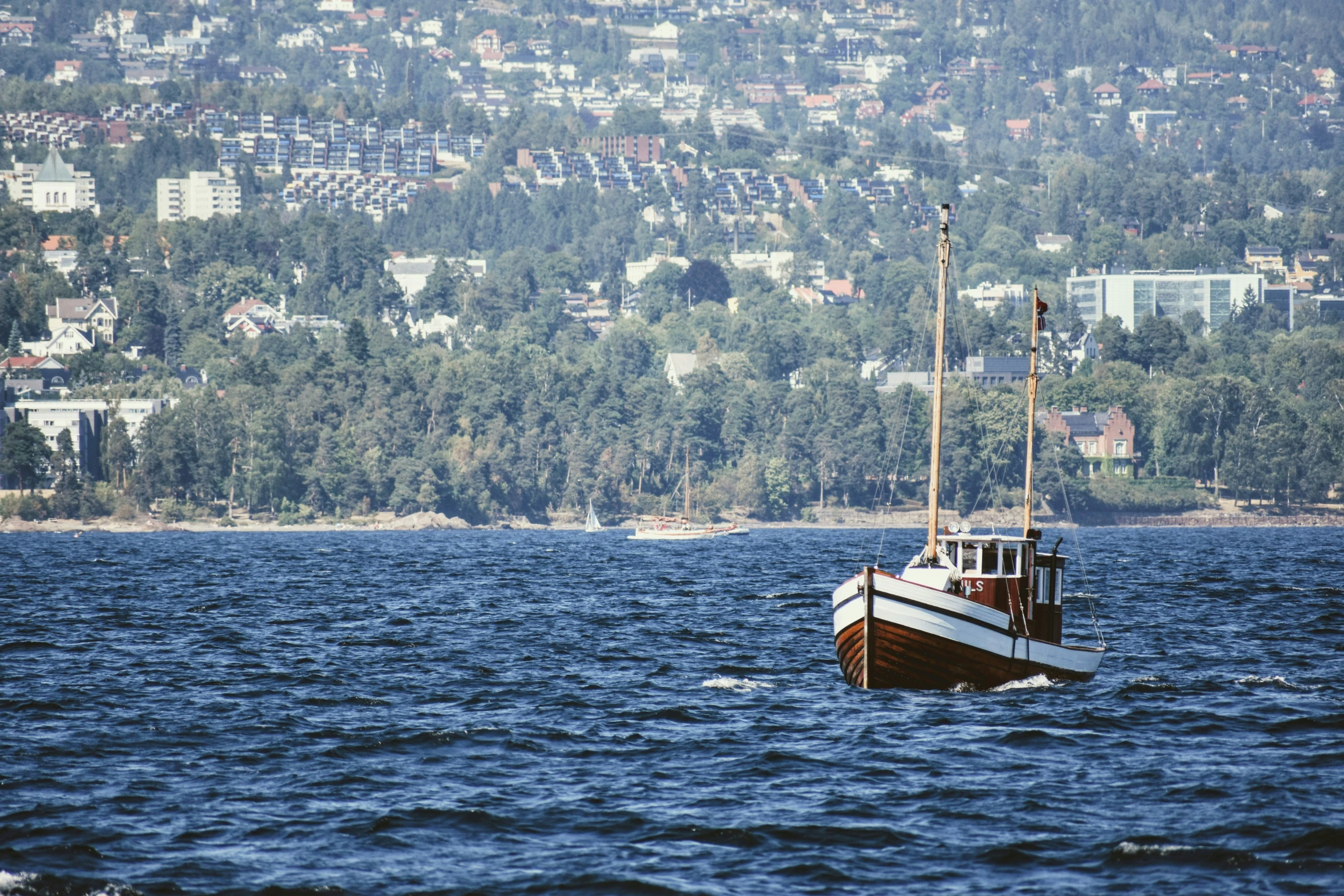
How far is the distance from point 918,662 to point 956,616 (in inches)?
61.8

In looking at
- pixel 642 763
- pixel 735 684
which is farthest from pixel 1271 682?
pixel 642 763

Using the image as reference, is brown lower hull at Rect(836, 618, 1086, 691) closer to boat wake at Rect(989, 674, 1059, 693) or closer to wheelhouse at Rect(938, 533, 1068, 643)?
boat wake at Rect(989, 674, 1059, 693)

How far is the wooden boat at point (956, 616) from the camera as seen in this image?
42656 millimetres

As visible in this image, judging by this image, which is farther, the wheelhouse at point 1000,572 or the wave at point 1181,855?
the wheelhouse at point 1000,572

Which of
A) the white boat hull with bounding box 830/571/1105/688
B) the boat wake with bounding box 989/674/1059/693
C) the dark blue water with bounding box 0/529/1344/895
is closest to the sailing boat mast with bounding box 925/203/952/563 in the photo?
the white boat hull with bounding box 830/571/1105/688

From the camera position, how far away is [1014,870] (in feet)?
96.9

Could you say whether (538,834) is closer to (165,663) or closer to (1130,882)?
(1130,882)

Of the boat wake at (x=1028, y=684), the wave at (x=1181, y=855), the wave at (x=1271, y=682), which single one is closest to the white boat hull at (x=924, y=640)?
the boat wake at (x=1028, y=684)

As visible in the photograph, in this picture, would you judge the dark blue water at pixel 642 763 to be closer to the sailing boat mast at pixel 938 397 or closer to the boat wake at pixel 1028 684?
the boat wake at pixel 1028 684

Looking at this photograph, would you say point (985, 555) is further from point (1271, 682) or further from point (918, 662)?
point (1271, 682)

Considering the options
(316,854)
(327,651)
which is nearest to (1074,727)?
(316,854)

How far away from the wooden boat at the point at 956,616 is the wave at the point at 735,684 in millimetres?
2715

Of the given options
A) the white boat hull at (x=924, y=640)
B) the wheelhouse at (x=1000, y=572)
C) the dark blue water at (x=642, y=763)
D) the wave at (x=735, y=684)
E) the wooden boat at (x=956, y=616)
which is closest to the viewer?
the dark blue water at (x=642, y=763)

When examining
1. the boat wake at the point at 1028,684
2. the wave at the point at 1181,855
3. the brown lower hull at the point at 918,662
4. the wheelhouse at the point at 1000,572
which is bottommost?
the wave at the point at 1181,855
